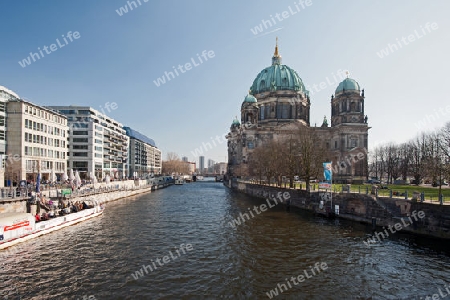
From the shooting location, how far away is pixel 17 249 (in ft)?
76.8

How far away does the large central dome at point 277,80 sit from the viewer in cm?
12750

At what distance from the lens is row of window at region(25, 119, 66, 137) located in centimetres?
5934

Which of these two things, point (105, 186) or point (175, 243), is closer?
point (175, 243)

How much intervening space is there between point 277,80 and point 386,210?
104 metres

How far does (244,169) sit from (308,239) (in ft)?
269

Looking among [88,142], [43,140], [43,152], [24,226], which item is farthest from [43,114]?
[24,226]

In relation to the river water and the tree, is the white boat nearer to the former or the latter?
the river water

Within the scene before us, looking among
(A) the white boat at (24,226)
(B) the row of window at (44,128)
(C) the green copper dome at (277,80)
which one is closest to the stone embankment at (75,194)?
(A) the white boat at (24,226)

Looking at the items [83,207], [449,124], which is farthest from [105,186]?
[449,124]

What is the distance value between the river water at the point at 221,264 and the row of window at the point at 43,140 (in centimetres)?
3763

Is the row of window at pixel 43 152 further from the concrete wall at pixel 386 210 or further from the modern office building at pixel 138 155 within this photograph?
the modern office building at pixel 138 155

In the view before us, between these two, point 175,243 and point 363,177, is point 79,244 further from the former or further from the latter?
point 363,177

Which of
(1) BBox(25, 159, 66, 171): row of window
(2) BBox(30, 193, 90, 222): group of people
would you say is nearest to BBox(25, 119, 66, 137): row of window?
(1) BBox(25, 159, 66, 171): row of window

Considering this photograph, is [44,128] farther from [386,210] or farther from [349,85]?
[349,85]
